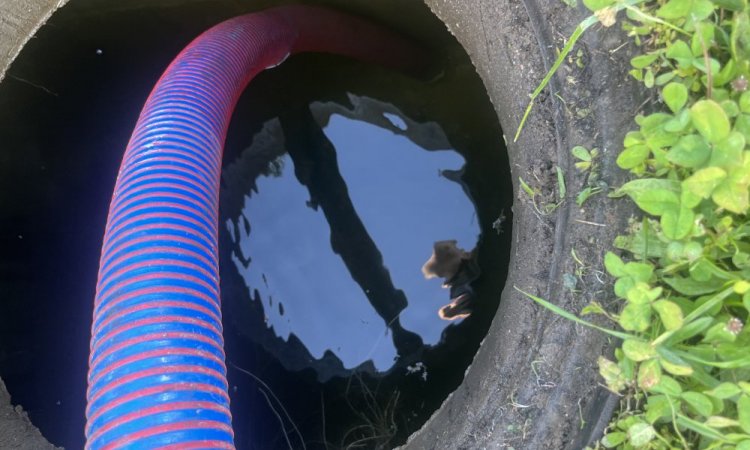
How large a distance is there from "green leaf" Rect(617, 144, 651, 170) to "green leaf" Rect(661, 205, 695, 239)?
4.5 inches

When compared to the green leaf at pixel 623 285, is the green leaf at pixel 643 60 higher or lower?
higher

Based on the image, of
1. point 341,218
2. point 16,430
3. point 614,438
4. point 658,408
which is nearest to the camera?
point 658,408

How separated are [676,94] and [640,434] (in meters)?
0.55

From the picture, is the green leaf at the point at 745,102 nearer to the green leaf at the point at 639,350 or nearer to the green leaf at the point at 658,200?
the green leaf at the point at 658,200

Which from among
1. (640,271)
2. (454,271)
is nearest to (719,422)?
(640,271)

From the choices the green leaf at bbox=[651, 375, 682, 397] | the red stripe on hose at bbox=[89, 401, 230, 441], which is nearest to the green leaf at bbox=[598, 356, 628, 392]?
the green leaf at bbox=[651, 375, 682, 397]

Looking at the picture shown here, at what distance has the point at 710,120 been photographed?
0.73m

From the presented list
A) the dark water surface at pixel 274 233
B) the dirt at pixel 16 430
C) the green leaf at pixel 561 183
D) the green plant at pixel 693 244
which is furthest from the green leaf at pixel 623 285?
the dirt at pixel 16 430

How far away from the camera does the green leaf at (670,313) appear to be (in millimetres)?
761

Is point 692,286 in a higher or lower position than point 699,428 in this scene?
higher

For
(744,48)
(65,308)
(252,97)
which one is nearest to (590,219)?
(744,48)

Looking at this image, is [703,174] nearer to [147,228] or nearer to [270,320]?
[147,228]

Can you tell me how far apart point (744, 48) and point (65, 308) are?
232 cm

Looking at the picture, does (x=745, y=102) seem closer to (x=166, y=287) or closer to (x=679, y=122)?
(x=679, y=122)
